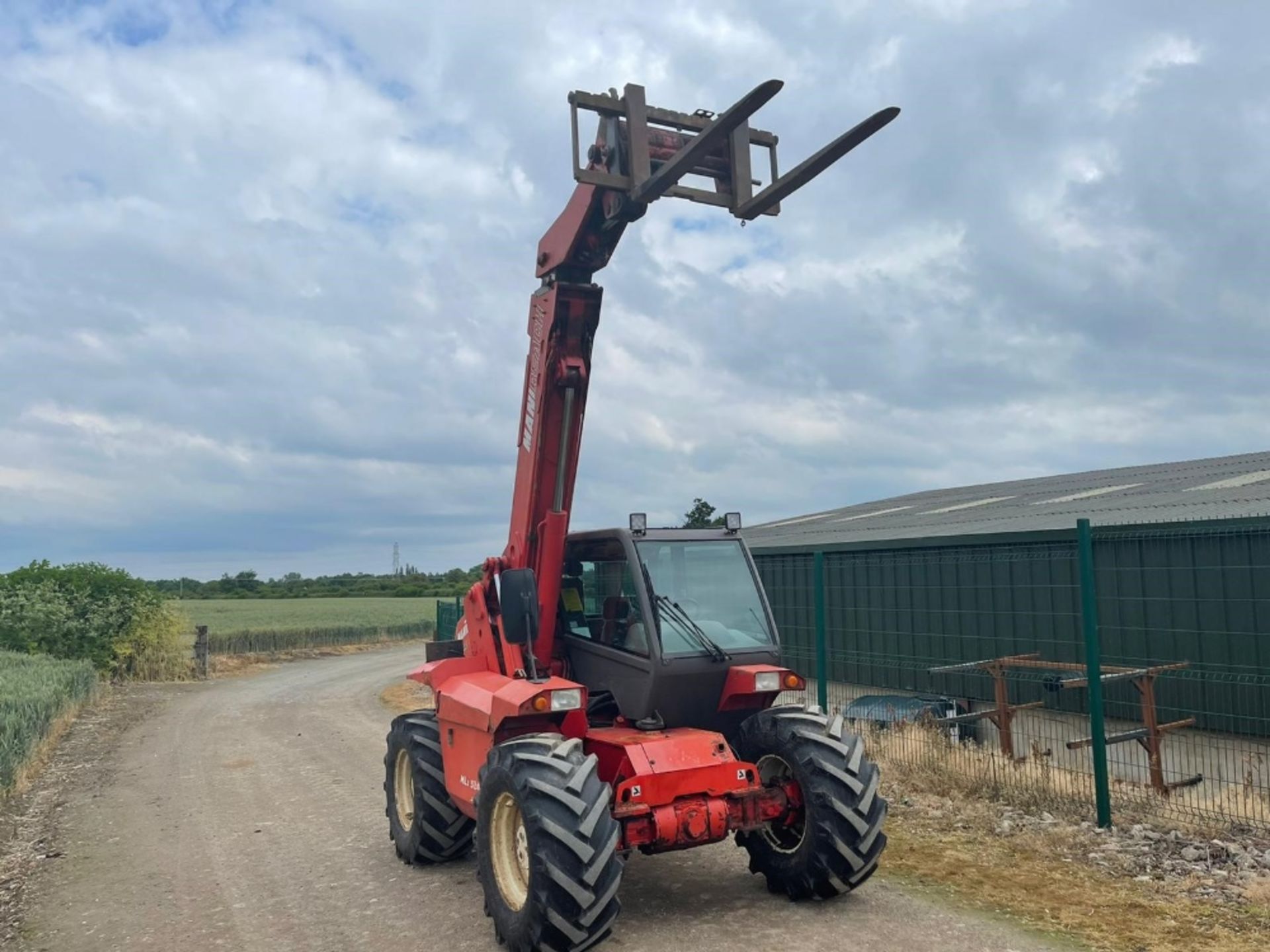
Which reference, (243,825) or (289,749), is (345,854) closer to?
(243,825)

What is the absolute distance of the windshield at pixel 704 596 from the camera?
6121 millimetres

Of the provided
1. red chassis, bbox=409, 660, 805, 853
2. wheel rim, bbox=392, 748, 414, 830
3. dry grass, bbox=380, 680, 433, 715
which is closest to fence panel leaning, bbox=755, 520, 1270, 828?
red chassis, bbox=409, 660, 805, 853

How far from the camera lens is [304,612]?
49969mm

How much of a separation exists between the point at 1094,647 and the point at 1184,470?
1152 cm

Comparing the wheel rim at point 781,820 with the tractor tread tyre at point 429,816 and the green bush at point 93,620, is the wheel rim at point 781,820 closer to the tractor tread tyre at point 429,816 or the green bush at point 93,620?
the tractor tread tyre at point 429,816

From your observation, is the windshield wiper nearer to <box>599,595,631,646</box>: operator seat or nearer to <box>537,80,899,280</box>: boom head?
<box>599,595,631,646</box>: operator seat

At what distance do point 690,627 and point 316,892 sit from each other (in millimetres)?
2950

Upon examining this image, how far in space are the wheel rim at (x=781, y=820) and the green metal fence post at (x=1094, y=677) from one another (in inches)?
104

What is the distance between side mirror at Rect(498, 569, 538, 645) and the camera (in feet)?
19.1

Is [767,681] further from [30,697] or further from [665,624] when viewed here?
[30,697]

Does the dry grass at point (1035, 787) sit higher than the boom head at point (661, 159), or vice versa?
the boom head at point (661, 159)

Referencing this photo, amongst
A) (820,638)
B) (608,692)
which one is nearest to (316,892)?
(608,692)

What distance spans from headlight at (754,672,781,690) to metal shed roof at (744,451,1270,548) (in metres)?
7.16

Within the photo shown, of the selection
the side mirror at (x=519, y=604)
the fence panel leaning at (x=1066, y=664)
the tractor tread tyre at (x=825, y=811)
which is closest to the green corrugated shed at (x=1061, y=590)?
the fence panel leaning at (x=1066, y=664)
